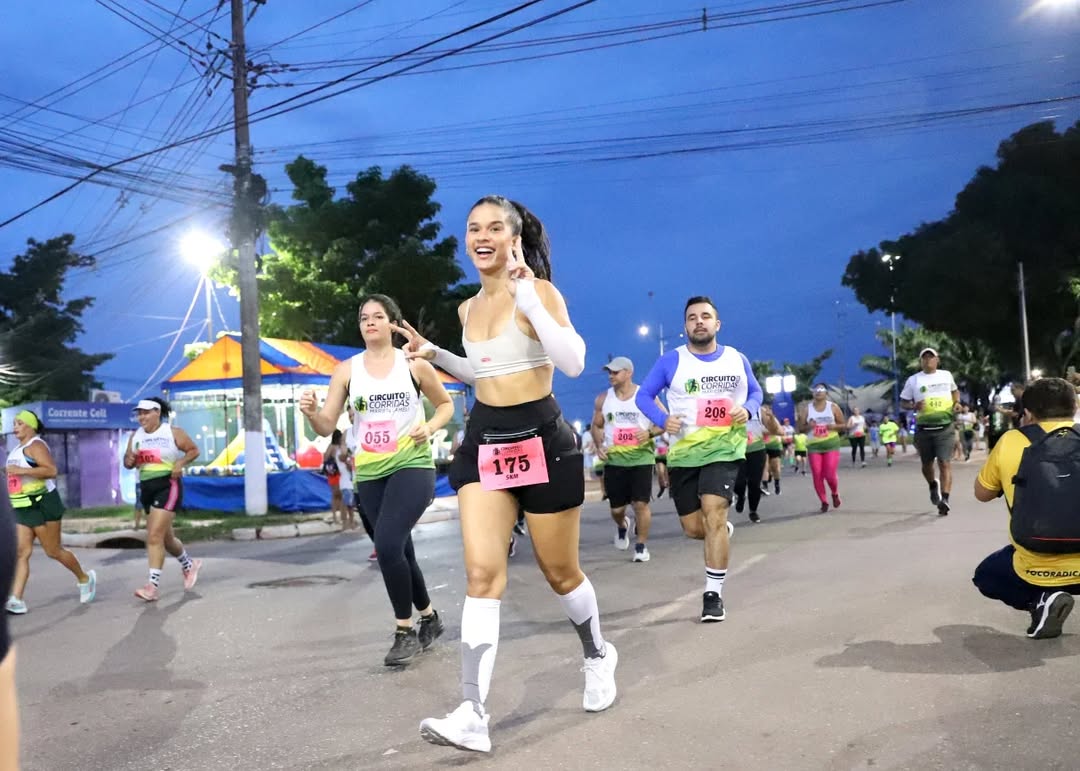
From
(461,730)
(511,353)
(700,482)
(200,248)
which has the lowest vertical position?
(461,730)

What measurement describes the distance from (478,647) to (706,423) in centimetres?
329

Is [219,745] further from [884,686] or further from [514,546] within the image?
[514,546]

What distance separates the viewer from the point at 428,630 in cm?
588

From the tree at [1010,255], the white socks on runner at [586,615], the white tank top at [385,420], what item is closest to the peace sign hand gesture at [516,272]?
the white socks on runner at [586,615]

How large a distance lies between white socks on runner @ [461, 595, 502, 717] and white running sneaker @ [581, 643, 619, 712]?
65 cm

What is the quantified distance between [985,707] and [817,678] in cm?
78

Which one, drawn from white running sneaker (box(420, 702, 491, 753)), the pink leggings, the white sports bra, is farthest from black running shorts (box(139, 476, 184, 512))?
the pink leggings

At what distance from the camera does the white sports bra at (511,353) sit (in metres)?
4.02

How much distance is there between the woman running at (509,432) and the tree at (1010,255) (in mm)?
37383

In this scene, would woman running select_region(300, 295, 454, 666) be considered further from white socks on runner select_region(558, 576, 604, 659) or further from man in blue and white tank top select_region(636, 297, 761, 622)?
man in blue and white tank top select_region(636, 297, 761, 622)

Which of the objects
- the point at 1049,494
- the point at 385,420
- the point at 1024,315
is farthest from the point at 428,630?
the point at 1024,315

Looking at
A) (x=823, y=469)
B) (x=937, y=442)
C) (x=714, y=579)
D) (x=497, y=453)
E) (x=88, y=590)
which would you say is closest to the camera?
(x=497, y=453)

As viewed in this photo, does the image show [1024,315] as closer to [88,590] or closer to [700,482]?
[700,482]

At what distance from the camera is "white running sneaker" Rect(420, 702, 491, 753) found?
11.7 feet
